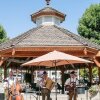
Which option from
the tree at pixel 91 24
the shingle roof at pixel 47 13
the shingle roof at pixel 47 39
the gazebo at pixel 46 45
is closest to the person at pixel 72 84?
the gazebo at pixel 46 45

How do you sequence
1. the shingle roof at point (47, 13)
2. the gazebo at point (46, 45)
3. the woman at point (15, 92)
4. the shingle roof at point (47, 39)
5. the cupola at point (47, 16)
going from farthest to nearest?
1. the shingle roof at point (47, 13)
2. the cupola at point (47, 16)
3. the shingle roof at point (47, 39)
4. the gazebo at point (46, 45)
5. the woman at point (15, 92)

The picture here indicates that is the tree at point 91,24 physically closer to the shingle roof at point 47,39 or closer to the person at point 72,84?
the shingle roof at point 47,39

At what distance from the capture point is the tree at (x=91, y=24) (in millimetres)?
40188

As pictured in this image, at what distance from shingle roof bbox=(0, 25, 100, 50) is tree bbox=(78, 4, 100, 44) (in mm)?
18820

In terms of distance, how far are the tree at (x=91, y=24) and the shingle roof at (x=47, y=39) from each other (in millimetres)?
18820

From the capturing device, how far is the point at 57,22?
73.9ft

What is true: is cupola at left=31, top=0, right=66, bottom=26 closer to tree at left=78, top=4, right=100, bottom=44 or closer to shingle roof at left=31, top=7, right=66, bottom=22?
shingle roof at left=31, top=7, right=66, bottom=22

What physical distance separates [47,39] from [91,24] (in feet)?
73.4

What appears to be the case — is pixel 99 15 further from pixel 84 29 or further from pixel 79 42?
pixel 79 42

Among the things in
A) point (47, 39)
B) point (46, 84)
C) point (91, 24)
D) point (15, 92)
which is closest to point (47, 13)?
point (47, 39)

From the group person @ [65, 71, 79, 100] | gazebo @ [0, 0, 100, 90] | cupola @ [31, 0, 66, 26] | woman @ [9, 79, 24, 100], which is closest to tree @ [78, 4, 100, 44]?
cupola @ [31, 0, 66, 26]

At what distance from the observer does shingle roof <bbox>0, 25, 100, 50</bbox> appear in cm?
1820

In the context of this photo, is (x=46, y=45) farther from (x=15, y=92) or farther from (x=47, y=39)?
(x=15, y=92)

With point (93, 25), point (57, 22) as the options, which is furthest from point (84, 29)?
point (57, 22)
